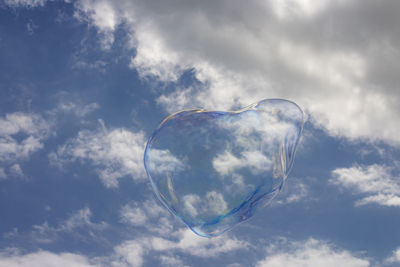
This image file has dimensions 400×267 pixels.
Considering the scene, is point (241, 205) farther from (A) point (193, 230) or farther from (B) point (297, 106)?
(B) point (297, 106)

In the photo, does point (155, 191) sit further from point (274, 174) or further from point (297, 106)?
point (297, 106)

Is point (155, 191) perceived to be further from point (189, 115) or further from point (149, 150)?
point (189, 115)

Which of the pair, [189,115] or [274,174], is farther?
[189,115]

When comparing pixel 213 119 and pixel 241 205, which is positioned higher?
pixel 213 119

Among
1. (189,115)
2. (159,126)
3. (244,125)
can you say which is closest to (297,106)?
(244,125)

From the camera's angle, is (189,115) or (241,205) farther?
(189,115)

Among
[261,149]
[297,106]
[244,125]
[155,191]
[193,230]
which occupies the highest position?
[297,106]

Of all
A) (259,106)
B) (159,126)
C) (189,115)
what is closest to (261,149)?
(259,106)

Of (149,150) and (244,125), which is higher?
(244,125)

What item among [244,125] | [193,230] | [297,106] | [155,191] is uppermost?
[297,106]
